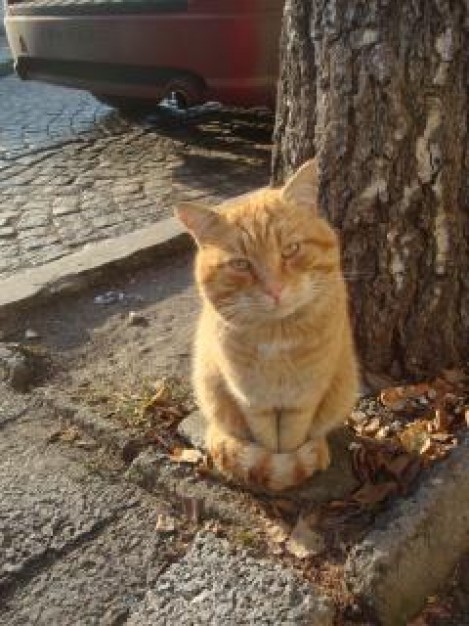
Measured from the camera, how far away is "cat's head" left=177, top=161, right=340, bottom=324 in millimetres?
2193

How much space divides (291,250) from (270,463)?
2.15 ft

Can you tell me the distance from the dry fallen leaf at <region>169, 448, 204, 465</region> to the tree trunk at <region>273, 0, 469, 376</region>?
71 cm

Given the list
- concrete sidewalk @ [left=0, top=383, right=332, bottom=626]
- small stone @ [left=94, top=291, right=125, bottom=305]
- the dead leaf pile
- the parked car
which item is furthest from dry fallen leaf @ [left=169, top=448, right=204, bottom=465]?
the parked car

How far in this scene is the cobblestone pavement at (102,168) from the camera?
15.8 feet

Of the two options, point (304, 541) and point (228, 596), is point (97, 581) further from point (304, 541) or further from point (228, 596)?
point (304, 541)

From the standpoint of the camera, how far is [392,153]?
2.58 m

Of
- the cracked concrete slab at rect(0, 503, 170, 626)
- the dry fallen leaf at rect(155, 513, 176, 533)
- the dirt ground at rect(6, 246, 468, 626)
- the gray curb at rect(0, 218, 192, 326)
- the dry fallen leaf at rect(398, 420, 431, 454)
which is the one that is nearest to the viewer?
the cracked concrete slab at rect(0, 503, 170, 626)

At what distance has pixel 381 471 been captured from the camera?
8.37ft

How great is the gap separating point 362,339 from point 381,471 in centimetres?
56

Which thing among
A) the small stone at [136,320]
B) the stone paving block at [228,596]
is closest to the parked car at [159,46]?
the small stone at [136,320]

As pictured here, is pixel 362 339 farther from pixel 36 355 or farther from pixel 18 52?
pixel 18 52

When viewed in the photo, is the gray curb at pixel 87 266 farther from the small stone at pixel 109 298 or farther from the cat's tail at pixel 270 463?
the cat's tail at pixel 270 463

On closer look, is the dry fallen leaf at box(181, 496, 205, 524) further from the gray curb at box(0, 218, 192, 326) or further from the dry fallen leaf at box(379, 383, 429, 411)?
the gray curb at box(0, 218, 192, 326)

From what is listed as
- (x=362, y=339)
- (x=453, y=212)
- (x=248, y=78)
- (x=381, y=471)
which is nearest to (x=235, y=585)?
(x=381, y=471)
